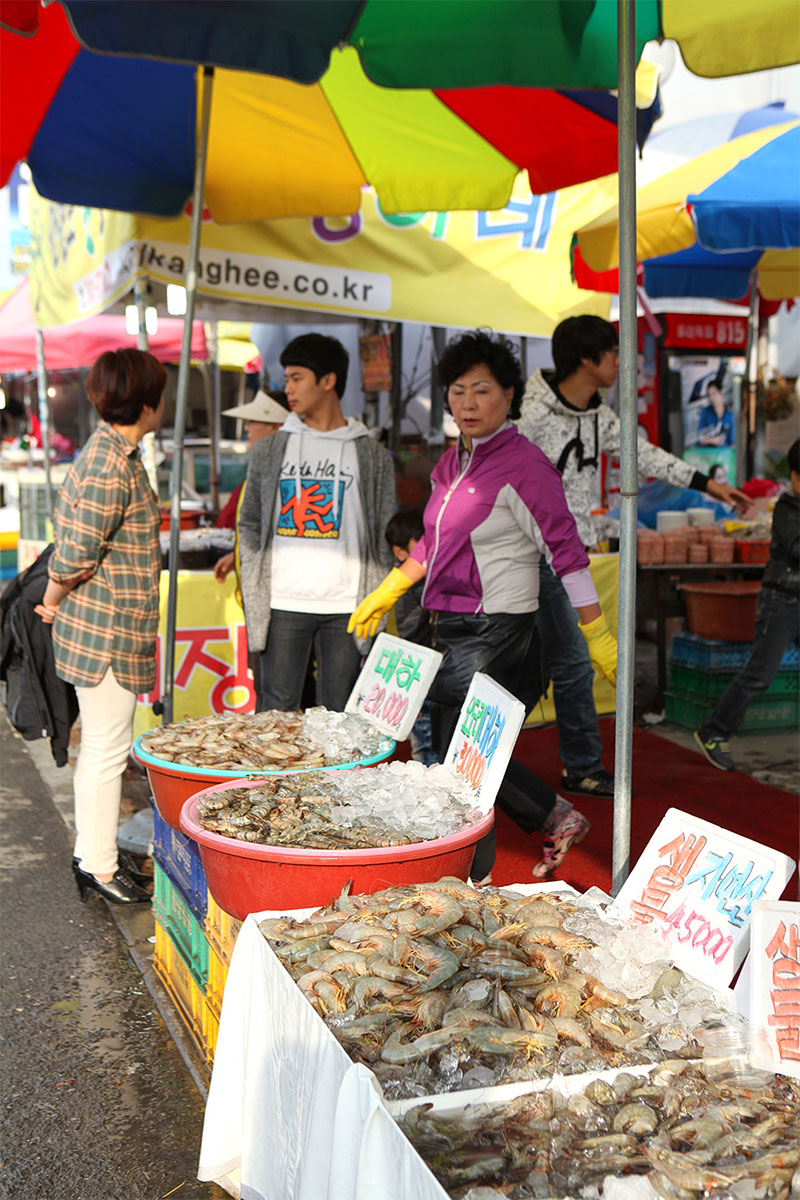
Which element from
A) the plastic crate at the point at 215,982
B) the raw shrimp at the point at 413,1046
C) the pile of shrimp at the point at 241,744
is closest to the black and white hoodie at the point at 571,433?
the pile of shrimp at the point at 241,744

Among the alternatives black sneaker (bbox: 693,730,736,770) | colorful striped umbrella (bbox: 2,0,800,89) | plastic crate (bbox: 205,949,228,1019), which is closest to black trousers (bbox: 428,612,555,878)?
plastic crate (bbox: 205,949,228,1019)

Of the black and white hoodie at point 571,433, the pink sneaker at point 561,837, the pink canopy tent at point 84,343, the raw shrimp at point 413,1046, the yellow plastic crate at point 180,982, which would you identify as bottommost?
the yellow plastic crate at point 180,982

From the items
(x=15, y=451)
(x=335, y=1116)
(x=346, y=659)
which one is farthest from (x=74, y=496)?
(x=15, y=451)

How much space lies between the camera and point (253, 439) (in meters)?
6.61

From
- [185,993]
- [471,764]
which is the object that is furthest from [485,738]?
[185,993]

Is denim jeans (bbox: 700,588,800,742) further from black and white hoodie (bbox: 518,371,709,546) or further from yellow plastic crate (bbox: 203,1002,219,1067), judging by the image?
yellow plastic crate (bbox: 203,1002,219,1067)

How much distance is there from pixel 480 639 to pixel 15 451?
703 inches

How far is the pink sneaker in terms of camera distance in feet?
13.5

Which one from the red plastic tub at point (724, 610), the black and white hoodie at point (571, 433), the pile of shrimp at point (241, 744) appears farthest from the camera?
the red plastic tub at point (724, 610)

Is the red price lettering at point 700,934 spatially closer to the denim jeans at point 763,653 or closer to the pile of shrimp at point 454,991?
the pile of shrimp at point 454,991

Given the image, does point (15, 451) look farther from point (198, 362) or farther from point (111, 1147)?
point (111, 1147)

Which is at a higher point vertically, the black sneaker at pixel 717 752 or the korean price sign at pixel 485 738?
the korean price sign at pixel 485 738

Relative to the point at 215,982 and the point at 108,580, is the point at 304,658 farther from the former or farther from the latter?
the point at 215,982

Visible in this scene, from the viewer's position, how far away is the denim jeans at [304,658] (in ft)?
15.4
